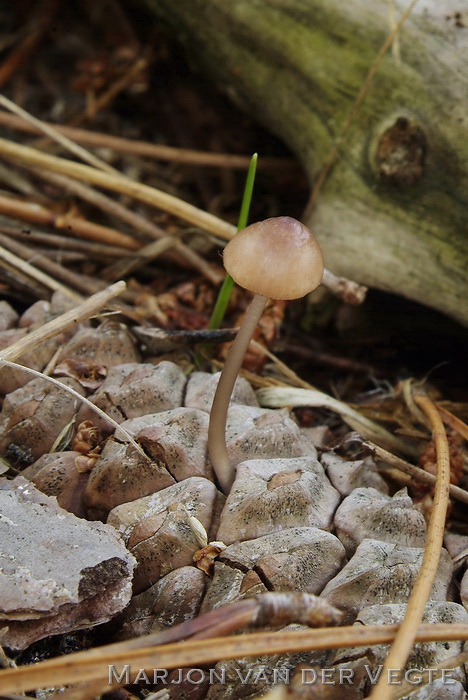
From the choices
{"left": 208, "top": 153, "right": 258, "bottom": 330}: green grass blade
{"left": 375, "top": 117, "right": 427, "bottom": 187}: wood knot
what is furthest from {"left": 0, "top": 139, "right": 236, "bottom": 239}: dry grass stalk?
{"left": 375, "top": 117, "right": 427, "bottom": 187}: wood knot

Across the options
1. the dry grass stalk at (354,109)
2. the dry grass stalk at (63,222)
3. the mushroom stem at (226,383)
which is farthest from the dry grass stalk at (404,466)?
the dry grass stalk at (63,222)

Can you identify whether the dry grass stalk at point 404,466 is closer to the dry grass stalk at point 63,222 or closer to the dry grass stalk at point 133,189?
the dry grass stalk at point 133,189

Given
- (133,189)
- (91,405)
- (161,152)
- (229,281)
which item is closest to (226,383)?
(91,405)

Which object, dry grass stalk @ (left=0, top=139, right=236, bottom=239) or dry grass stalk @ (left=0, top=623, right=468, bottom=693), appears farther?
dry grass stalk @ (left=0, top=139, right=236, bottom=239)

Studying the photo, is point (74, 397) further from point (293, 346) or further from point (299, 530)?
point (293, 346)

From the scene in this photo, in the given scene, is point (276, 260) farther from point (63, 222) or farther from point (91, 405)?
point (63, 222)

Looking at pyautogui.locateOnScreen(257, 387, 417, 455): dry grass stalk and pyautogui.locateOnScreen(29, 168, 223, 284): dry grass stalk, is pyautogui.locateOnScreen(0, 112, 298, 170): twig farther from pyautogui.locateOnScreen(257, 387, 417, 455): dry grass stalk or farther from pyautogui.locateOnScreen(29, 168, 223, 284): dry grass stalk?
pyautogui.locateOnScreen(257, 387, 417, 455): dry grass stalk

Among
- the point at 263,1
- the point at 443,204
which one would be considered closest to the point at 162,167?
the point at 263,1
